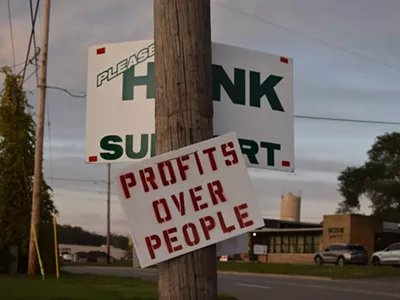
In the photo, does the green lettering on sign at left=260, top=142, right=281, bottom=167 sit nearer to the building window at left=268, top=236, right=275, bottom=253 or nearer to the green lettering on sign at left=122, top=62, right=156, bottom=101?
the green lettering on sign at left=122, top=62, right=156, bottom=101

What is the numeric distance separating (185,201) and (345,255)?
39.9 metres

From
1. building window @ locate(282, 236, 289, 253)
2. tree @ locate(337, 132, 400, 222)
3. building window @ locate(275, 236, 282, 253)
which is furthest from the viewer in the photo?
building window @ locate(275, 236, 282, 253)

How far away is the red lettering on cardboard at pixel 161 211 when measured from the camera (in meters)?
2.94

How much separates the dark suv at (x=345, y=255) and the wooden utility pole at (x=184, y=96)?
39370 mm

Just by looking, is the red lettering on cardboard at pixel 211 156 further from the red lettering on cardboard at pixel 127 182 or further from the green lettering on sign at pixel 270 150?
the green lettering on sign at pixel 270 150

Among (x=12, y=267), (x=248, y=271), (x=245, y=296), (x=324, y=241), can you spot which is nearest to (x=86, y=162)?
(x=245, y=296)

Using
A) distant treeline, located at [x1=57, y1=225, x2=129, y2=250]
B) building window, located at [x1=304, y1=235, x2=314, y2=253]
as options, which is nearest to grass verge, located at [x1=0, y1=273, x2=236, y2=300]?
building window, located at [x1=304, y1=235, x2=314, y2=253]

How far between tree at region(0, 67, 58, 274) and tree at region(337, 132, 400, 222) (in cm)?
3687

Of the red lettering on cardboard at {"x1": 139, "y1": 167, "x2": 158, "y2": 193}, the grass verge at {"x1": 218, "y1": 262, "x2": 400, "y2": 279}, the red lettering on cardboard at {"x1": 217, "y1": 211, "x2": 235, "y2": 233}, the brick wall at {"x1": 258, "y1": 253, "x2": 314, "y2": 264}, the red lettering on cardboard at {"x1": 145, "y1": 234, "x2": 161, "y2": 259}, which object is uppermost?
the red lettering on cardboard at {"x1": 139, "y1": 167, "x2": 158, "y2": 193}

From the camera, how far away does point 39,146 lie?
2152cm

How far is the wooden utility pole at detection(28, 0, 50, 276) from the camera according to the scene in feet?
70.0

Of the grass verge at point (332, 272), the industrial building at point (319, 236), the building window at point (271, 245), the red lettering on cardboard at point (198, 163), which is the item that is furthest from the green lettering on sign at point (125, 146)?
the building window at point (271, 245)

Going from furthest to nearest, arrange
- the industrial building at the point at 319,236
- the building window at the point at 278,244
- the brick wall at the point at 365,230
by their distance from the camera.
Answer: the building window at the point at 278,244 < the industrial building at the point at 319,236 < the brick wall at the point at 365,230

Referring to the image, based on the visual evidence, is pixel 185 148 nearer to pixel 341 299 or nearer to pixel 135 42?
pixel 135 42
